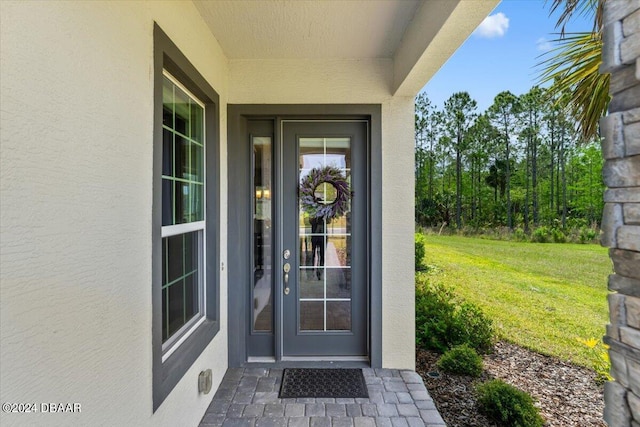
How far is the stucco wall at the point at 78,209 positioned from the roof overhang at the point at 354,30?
767 mm

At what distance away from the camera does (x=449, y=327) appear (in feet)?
11.2

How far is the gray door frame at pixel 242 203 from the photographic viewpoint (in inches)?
112

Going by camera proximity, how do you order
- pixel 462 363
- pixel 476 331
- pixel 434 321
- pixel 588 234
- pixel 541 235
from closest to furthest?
pixel 462 363, pixel 476 331, pixel 434 321, pixel 588 234, pixel 541 235

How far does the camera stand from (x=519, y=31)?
18.9ft

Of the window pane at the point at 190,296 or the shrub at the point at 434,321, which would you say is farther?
the shrub at the point at 434,321

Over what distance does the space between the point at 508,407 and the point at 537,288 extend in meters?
2.80

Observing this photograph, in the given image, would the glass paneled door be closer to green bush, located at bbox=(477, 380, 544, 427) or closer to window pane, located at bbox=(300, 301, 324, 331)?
window pane, located at bbox=(300, 301, 324, 331)

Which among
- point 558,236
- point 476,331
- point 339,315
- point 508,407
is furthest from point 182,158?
point 558,236

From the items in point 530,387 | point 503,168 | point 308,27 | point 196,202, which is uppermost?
point 308,27

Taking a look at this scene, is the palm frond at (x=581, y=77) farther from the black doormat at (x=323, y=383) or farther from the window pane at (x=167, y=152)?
the window pane at (x=167, y=152)

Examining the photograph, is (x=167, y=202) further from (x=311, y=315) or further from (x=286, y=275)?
(x=311, y=315)

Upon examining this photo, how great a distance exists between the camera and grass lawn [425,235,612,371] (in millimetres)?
3436

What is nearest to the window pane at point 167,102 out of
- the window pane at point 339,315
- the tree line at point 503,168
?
the window pane at point 339,315

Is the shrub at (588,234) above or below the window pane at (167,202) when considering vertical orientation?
below
